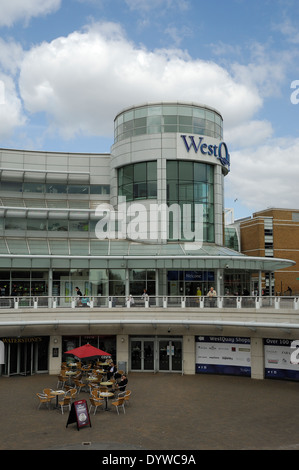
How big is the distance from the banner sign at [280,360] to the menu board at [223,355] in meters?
1.13

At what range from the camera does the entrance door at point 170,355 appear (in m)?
27.4

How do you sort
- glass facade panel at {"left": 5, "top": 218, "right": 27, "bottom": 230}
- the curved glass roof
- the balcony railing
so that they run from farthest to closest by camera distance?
glass facade panel at {"left": 5, "top": 218, "right": 27, "bottom": 230}
the curved glass roof
the balcony railing

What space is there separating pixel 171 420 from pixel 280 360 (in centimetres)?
1055

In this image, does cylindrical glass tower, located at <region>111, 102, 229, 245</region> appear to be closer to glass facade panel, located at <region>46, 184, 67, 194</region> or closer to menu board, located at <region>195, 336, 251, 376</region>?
glass facade panel, located at <region>46, 184, 67, 194</region>

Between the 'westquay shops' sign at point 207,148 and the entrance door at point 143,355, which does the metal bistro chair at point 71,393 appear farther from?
the 'westquay shops' sign at point 207,148

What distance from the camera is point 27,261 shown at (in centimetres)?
2927

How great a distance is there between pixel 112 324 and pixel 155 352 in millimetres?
3388

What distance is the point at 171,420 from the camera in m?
17.2

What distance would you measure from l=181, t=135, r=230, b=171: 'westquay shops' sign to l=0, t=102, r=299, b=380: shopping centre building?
84mm

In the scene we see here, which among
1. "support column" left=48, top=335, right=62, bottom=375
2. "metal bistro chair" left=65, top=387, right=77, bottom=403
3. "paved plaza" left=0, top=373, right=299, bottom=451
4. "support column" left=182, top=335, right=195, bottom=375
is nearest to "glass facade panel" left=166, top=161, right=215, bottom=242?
"support column" left=182, top=335, right=195, bottom=375

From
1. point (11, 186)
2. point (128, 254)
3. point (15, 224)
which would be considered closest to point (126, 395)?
point (128, 254)

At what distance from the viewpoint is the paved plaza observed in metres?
14.6
